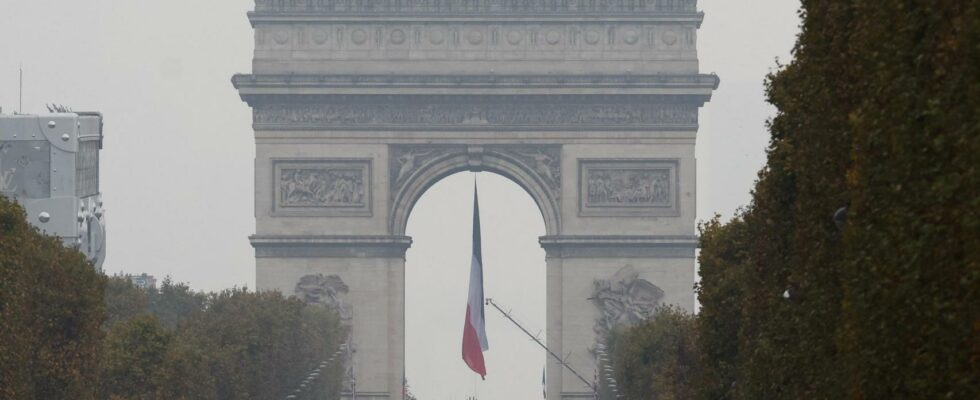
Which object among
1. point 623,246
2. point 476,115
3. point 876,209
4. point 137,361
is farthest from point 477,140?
point 876,209

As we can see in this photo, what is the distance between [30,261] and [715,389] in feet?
42.2

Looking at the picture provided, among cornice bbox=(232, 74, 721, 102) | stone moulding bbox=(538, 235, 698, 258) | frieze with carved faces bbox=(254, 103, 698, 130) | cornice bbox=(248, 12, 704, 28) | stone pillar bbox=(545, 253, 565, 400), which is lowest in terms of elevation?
stone pillar bbox=(545, 253, 565, 400)

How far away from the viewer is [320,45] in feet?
288

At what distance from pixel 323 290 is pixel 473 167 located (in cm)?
636

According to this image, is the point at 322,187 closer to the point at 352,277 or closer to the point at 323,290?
the point at 352,277

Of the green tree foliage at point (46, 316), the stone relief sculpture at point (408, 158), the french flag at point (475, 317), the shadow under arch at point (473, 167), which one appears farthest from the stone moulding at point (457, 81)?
the green tree foliage at point (46, 316)

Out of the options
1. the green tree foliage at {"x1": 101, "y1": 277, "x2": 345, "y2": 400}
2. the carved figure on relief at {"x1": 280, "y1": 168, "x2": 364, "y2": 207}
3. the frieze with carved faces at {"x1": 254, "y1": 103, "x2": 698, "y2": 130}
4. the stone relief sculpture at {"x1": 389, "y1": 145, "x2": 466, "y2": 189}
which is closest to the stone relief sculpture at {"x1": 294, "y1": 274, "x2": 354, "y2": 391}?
the green tree foliage at {"x1": 101, "y1": 277, "x2": 345, "y2": 400}

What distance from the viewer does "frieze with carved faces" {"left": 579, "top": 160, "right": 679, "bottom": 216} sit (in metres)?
89.1

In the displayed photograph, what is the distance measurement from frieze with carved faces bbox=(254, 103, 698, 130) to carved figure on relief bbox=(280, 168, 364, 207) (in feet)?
5.08

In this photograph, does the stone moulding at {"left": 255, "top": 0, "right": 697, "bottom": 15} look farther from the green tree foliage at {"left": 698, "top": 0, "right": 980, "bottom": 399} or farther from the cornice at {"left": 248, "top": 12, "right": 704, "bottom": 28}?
the green tree foliage at {"left": 698, "top": 0, "right": 980, "bottom": 399}

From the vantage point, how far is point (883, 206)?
24.3m

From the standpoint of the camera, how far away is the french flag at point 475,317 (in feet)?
325

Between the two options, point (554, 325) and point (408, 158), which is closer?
point (408, 158)

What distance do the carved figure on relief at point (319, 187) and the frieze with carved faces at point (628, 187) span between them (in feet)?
24.3
